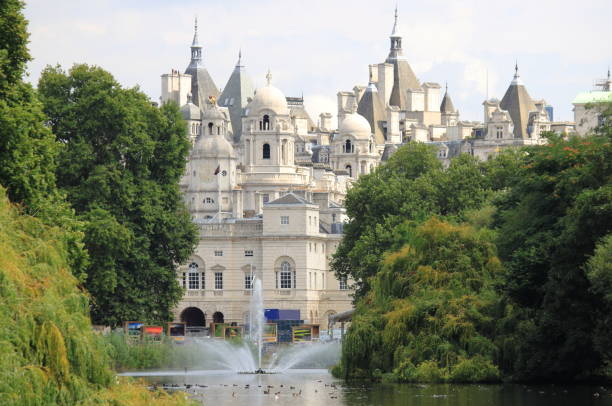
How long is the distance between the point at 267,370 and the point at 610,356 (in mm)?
24025

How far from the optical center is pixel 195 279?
430 ft

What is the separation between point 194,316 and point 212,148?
21164mm

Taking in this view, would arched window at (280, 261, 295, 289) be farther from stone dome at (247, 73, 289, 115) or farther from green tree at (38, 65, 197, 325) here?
green tree at (38, 65, 197, 325)

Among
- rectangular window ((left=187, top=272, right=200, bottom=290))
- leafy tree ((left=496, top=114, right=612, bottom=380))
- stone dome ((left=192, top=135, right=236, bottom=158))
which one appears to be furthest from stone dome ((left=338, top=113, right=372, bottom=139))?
leafy tree ((left=496, top=114, right=612, bottom=380))

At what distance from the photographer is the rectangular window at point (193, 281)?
131m

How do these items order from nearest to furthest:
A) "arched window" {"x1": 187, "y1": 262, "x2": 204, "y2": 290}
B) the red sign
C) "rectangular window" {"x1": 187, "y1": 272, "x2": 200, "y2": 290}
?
the red sign < "arched window" {"x1": 187, "y1": 262, "x2": 204, "y2": 290} < "rectangular window" {"x1": 187, "y1": 272, "x2": 200, "y2": 290}

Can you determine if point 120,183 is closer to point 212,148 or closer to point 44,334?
point 44,334

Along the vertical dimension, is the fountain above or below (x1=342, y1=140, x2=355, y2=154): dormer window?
below

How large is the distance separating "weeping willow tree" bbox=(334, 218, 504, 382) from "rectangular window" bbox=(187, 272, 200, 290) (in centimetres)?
6854

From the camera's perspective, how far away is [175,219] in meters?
76.8

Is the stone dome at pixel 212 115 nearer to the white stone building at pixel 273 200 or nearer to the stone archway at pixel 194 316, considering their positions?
the white stone building at pixel 273 200

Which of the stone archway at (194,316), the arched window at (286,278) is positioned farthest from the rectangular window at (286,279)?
the stone archway at (194,316)

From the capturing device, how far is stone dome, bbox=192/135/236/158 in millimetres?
150625

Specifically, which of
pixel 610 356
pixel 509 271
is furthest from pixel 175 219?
pixel 610 356
